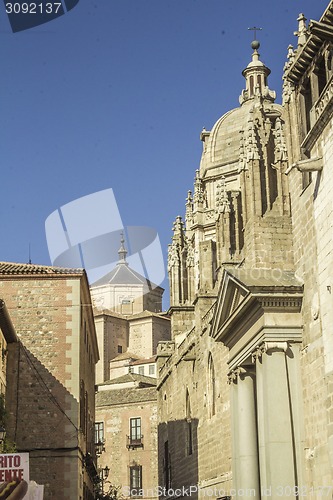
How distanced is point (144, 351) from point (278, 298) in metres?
64.4

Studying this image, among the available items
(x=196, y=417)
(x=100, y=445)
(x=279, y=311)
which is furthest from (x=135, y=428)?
(x=279, y=311)

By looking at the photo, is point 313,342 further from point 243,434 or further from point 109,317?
point 109,317

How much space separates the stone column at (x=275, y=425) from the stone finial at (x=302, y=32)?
5922 millimetres

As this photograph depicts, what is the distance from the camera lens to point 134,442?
57.1 meters

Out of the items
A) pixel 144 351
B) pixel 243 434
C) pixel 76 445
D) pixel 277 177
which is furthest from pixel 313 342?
pixel 144 351

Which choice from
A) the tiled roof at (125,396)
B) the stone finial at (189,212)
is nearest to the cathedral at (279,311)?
the stone finial at (189,212)

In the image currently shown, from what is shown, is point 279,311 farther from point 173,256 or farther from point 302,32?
point 173,256

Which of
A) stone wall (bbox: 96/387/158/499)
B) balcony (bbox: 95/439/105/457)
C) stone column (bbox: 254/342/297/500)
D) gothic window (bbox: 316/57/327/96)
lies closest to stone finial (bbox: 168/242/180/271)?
balcony (bbox: 95/439/105/457)

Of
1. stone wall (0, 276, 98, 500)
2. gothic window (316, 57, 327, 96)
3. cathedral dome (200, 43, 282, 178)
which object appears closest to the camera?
gothic window (316, 57, 327, 96)

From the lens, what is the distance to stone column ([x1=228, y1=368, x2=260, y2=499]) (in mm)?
17719

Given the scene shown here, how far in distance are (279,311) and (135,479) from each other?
143 feet

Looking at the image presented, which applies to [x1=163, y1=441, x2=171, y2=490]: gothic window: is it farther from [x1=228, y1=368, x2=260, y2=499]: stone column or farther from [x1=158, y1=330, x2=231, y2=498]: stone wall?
[x1=228, y1=368, x2=260, y2=499]: stone column

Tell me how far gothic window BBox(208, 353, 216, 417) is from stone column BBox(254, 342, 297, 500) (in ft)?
27.3

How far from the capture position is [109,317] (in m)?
80.5
